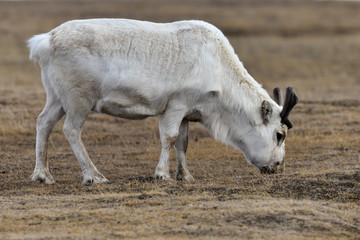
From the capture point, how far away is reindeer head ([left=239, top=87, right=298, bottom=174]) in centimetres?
996

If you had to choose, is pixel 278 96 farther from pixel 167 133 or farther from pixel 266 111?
pixel 167 133

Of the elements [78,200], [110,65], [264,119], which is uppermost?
[110,65]

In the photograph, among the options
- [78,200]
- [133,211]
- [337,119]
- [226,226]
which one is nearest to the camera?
[226,226]

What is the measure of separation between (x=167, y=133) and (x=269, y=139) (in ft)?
4.89

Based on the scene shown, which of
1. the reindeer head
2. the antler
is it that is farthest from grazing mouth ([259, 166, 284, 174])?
the antler

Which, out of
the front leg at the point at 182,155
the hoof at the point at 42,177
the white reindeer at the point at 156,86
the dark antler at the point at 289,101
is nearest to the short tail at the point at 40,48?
the white reindeer at the point at 156,86

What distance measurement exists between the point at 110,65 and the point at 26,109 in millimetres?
7031

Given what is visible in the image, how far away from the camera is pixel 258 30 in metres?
Result: 39.5

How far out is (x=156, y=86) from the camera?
9703mm

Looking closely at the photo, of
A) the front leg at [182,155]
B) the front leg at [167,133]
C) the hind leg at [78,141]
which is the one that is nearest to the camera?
the hind leg at [78,141]

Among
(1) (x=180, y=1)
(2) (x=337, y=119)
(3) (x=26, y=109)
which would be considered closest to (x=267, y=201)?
(2) (x=337, y=119)

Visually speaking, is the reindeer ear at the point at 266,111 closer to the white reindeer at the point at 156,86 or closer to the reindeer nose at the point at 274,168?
the white reindeer at the point at 156,86

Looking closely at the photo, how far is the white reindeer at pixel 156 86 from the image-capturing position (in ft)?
31.6

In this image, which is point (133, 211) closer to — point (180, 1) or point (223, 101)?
point (223, 101)
